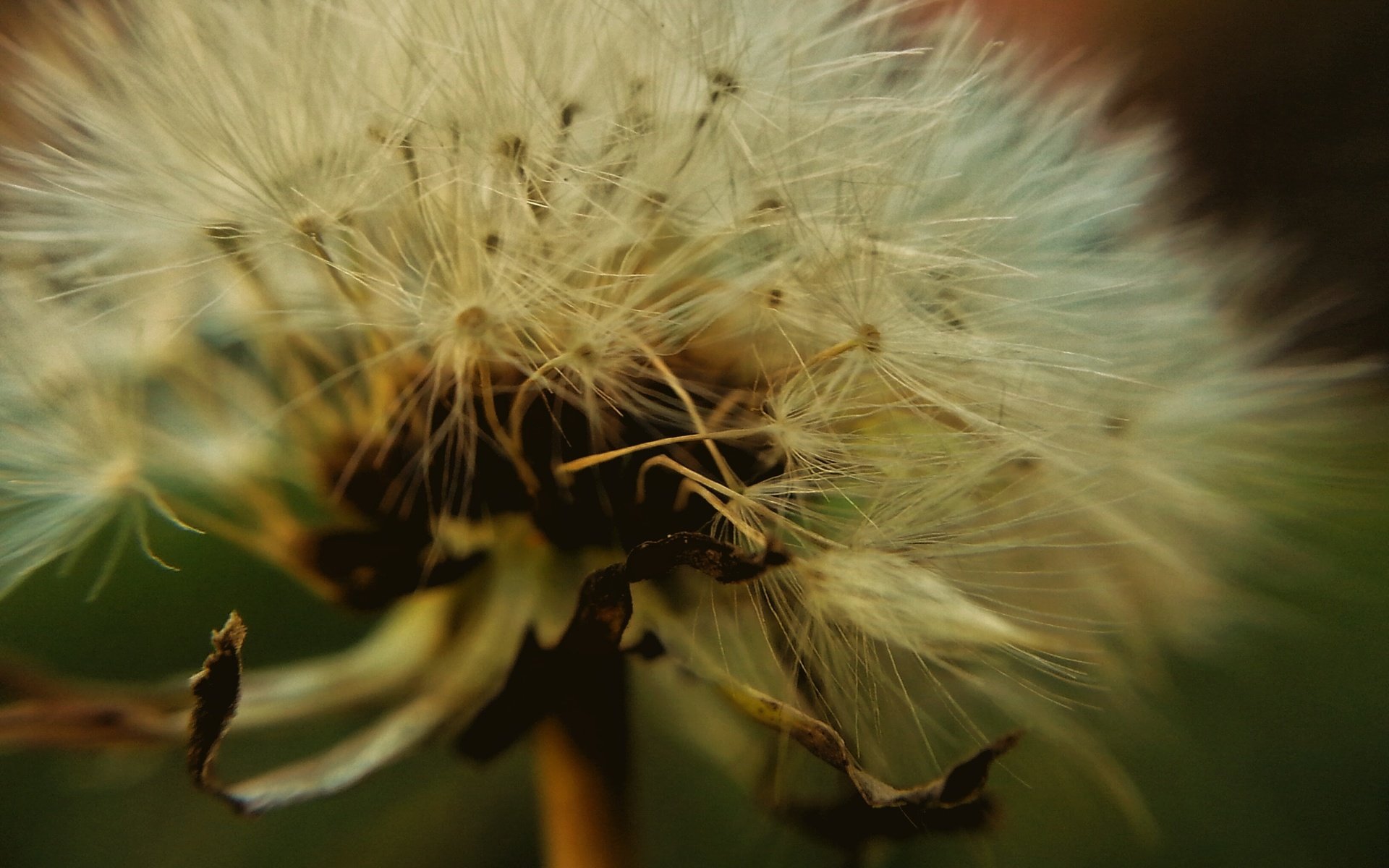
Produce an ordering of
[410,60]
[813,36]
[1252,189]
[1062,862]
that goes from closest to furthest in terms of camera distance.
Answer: [410,60], [813,36], [1062,862], [1252,189]

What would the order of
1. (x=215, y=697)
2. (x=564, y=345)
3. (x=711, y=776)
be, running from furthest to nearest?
(x=711, y=776)
(x=564, y=345)
(x=215, y=697)

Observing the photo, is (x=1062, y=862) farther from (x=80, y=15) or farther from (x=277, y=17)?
(x=80, y=15)

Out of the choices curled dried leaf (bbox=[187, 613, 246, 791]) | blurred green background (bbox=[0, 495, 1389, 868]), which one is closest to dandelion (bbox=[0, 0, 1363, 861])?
curled dried leaf (bbox=[187, 613, 246, 791])

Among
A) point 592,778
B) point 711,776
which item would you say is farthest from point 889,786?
point 711,776

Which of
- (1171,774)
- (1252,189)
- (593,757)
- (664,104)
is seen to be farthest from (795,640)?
(1252,189)

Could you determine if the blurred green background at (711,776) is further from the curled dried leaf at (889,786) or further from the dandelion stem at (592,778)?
the curled dried leaf at (889,786)

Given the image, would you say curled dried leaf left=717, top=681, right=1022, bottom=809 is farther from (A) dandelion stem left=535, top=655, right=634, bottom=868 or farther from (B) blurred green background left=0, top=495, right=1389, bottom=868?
(B) blurred green background left=0, top=495, right=1389, bottom=868

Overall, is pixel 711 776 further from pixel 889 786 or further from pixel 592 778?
pixel 889 786
